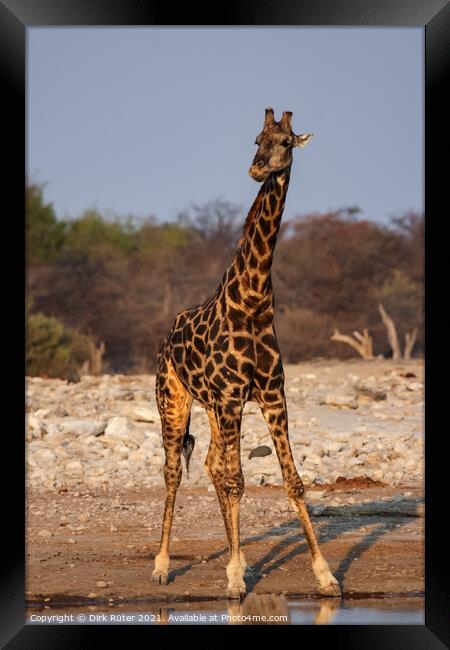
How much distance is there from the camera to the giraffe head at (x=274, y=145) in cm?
638

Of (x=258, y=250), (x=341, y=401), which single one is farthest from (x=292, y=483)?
(x=341, y=401)

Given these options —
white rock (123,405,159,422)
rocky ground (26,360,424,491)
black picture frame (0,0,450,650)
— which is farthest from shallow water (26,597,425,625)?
white rock (123,405,159,422)

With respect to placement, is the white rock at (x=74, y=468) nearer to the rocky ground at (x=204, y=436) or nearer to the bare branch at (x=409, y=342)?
the rocky ground at (x=204, y=436)

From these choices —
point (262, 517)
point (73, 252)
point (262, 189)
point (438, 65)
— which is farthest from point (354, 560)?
point (73, 252)

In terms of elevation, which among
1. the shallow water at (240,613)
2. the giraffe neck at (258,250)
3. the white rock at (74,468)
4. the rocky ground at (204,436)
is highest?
the giraffe neck at (258,250)

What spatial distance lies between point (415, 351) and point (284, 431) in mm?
24888

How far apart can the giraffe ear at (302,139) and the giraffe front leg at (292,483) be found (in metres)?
1.46

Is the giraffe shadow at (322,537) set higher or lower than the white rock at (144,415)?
lower

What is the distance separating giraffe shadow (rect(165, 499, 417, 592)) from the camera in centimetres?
763

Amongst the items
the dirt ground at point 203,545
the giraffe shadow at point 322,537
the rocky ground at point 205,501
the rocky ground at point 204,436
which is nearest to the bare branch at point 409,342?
the rocky ground at point 204,436

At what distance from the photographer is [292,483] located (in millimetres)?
6941

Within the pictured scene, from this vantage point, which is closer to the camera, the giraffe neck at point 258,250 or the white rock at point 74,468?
the giraffe neck at point 258,250

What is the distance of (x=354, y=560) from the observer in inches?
311

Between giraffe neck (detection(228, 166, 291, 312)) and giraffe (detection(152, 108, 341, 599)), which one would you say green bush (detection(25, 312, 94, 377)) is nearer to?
giraffe (detection(152, 108, 341, 599))
